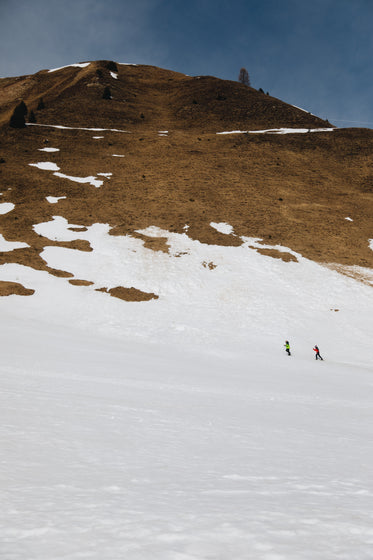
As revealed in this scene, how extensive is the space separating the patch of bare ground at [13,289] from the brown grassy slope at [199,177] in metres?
3.93

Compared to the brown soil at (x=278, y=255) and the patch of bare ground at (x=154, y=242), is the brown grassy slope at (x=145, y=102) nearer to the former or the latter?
the patch of bare ground at (x=154, y=242)

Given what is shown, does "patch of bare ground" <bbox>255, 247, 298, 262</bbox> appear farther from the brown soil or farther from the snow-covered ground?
the snow-covered ground

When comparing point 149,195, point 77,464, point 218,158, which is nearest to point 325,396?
point 77,464

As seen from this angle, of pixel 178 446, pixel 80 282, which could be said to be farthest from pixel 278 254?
pixel 178 446

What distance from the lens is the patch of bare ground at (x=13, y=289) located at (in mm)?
26359

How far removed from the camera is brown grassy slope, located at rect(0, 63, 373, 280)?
3922 cm

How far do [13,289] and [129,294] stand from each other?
29.1ft

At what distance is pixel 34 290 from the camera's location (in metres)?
27.3

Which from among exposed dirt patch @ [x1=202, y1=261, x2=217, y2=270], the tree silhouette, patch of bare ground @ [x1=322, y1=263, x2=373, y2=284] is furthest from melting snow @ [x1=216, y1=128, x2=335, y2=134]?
the tree silhouette

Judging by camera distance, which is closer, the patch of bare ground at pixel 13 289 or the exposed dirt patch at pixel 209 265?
the patch of bare ground at pixel 13 289

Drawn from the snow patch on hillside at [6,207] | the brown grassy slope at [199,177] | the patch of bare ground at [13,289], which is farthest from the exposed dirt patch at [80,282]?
the snow patch on hillside at [6,207]

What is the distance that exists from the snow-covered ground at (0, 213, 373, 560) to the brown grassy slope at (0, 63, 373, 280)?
1888 centimetres

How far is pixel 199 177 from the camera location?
50062 mm

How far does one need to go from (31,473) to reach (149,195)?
143ft
